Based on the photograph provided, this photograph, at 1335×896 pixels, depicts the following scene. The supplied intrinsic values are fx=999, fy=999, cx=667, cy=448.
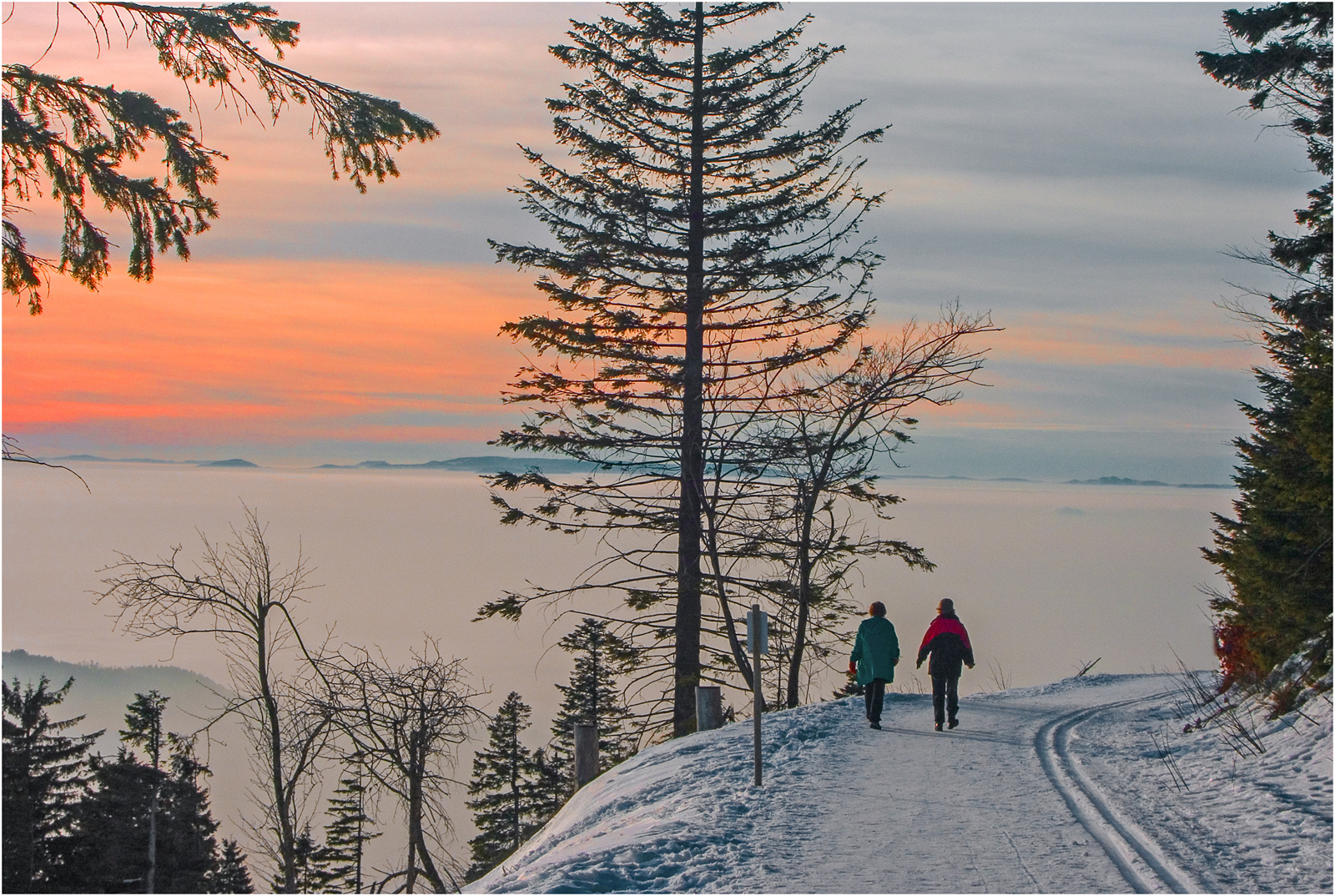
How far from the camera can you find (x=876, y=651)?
12.7 metres

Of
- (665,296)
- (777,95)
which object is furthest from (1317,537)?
(777,95)

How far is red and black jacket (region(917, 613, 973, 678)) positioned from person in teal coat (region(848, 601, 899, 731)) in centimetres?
43

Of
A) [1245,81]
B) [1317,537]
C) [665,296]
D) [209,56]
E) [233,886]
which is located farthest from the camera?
[233,886]

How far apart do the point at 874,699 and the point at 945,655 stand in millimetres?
1072

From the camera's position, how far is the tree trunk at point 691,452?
20547 millimetres

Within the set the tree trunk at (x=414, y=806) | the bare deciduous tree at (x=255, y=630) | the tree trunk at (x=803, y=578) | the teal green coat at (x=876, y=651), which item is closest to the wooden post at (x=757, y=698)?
the teal green coat at (x=876, y=651)

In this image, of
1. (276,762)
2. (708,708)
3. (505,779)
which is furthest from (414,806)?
(505,779)

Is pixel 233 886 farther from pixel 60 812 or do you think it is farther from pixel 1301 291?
pixel 1301 291

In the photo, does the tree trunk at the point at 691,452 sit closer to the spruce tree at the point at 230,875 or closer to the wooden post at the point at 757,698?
the wooden post at the point at 757,698

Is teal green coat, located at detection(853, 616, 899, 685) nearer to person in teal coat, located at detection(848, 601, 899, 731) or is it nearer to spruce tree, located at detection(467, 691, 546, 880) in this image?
person in teal coat, located at detection(848, 601, 899, 731)

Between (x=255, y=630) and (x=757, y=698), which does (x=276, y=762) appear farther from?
(x=757, y=698)

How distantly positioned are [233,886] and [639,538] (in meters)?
45.3

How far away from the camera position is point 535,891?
663 cm

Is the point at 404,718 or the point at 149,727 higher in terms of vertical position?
the point at 404,718
